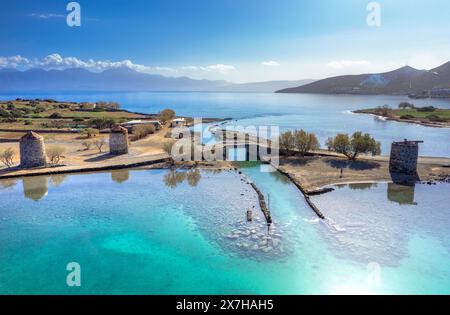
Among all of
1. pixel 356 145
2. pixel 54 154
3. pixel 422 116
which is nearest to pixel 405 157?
pixel 356 145

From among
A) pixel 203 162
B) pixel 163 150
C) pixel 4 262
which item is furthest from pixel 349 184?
pixel 4 262

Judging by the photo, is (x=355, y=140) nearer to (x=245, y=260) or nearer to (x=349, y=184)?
(x=349, y=184)

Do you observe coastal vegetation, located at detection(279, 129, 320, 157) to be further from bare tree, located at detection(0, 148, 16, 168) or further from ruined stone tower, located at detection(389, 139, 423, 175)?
bare tree, located at detection(0, 148, 16, 168)

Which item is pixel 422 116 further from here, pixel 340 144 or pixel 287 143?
pixel 287 143

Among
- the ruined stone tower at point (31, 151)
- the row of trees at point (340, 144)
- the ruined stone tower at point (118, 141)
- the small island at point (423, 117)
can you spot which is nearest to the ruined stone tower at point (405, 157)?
the row of trees at point (340, 144)

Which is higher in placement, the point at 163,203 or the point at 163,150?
the point at 163,150

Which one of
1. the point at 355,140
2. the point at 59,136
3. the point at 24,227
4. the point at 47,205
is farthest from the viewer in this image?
the point at 59,136

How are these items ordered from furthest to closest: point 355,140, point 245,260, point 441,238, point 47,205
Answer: point 355,140 < point 47,205 < point 441,238 < point 245,260

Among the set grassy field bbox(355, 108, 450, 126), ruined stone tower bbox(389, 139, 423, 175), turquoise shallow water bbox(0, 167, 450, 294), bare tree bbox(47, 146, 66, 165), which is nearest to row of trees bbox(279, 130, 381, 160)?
ruined stone tower bbox(389, 139, 423, 175)
